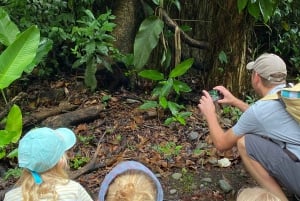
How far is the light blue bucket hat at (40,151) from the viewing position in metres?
2.29

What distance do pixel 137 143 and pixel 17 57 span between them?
1.51 m

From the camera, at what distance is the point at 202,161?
4.30 m

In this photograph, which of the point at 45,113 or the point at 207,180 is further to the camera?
the point at 45,113

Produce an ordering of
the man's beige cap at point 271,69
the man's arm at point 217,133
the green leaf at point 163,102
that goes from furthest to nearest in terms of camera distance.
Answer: the green leaf at point 163,102 < the man's arm at point 217,133 < the man's beige cap at point 271,69

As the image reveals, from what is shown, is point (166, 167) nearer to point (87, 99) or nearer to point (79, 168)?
point (79, 168)

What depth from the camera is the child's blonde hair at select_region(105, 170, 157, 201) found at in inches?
86.3

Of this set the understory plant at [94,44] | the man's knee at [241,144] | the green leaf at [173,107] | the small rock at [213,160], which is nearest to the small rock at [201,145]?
the small rock at [213,160]

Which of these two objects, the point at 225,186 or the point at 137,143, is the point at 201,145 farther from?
the point at 225,186

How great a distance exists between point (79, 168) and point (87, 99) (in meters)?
1.30

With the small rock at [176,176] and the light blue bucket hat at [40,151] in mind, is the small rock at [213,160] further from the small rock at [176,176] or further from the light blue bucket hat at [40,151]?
the light blue bucket hat at [40,151]

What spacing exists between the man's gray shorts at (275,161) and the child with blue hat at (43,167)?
143cm

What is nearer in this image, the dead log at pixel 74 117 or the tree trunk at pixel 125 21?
the dead log at pixel 74 117

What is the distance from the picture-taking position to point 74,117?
195 inches

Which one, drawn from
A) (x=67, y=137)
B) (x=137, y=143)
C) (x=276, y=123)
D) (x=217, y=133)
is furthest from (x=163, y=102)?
(x=67, y=137)
